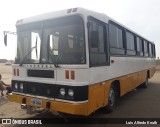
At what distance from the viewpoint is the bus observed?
567 cm

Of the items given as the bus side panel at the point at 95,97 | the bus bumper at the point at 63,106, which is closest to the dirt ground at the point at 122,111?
the bus side panel at the point at 95,97

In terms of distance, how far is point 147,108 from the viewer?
8797mm

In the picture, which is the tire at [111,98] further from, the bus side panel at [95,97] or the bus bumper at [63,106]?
the bus bumper at [63,106]

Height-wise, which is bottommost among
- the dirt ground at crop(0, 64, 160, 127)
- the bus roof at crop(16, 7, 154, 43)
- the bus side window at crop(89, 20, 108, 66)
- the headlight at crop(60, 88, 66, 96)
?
the dirt ground at crop(0, 64, 160, 127)

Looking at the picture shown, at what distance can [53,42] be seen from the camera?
612cm

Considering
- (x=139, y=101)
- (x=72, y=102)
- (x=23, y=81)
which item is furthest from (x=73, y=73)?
(x=139, y=101)

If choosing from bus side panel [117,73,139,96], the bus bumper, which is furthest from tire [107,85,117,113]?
the bus bumper

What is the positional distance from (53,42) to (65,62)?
0.74 meters

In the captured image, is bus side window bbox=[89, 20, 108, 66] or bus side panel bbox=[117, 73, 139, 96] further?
bus side panel bbox=[117, 73, 139, 96]

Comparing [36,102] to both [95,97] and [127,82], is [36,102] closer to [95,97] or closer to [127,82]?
[95,97]

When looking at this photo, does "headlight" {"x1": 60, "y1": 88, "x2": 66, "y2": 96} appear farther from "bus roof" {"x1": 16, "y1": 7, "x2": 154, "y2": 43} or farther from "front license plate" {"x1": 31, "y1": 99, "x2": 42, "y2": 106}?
"bus roof" {"x1": 16, "y1": 7, "x2": 154, "y2": 43}

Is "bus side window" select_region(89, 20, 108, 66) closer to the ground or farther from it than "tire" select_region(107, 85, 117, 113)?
farther from it

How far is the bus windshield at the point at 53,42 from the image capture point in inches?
226

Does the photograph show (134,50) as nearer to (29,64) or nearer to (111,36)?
(111,36)
